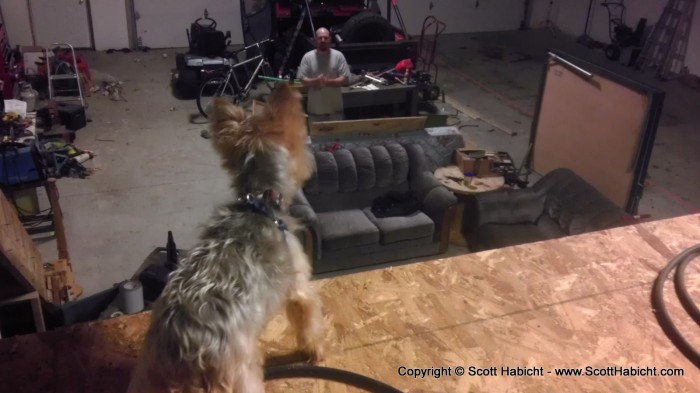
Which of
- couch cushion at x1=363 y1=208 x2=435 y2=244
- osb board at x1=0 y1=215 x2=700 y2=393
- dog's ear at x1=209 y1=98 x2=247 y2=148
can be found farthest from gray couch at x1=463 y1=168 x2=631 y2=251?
dog's ear at x1=209 y1=98 x2=247 y2=148

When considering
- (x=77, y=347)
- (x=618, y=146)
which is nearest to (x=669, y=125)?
(x=618, y=146)

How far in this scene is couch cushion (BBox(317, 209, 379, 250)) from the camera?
18.1 ft

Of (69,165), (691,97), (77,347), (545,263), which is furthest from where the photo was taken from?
(691,97)

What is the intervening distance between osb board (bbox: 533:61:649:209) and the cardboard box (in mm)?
1175

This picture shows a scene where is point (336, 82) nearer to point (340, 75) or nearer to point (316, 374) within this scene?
point (340, 75)

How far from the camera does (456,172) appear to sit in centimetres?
662

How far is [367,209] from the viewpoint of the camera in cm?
614

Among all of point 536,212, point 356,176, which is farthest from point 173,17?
point 536,212

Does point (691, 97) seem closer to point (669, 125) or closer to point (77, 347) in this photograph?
point (669, 125)

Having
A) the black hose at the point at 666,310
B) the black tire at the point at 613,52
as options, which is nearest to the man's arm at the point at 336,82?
the black hose at the point at 666,310

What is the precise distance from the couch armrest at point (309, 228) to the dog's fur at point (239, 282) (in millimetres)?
2781

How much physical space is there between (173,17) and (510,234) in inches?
365

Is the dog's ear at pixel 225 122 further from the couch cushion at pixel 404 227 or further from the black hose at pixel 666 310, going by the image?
the couch cushion at pixel 404 227

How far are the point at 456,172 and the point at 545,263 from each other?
347cm
